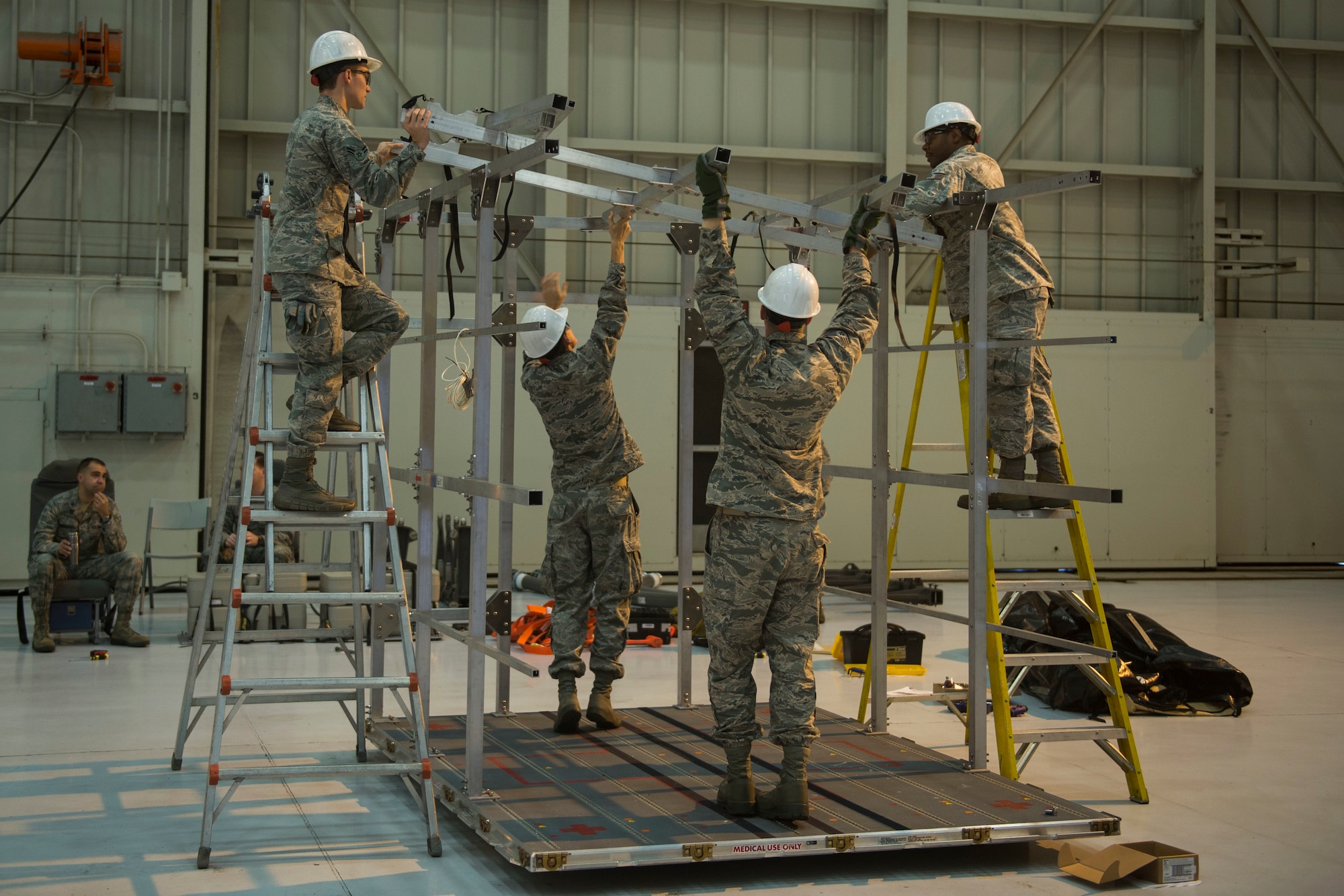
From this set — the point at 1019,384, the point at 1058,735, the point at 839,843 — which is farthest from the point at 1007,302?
the point at 839,843

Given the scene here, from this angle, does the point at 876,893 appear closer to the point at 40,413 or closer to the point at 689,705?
the point at 689,705

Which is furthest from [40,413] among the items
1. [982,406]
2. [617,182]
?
[982,406]

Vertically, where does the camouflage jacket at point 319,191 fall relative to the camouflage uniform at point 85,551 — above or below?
above

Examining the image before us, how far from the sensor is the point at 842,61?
49.6 ft

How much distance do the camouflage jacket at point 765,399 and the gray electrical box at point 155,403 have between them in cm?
924

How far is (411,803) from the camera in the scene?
5.46 meters

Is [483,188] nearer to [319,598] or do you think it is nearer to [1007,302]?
[319,598]

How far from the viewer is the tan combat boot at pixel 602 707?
612 cm

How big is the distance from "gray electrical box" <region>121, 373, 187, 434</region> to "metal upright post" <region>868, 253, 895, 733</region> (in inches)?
339

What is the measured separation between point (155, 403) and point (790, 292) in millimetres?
9561

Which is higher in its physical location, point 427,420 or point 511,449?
point 427,420

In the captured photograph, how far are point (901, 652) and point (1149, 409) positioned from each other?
788 cm

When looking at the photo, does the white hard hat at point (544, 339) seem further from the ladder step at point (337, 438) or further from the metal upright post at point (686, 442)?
the ladder step at point (337, 438)

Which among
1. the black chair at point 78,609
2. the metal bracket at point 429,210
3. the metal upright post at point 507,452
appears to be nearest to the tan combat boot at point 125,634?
the black chair at point 78,609
